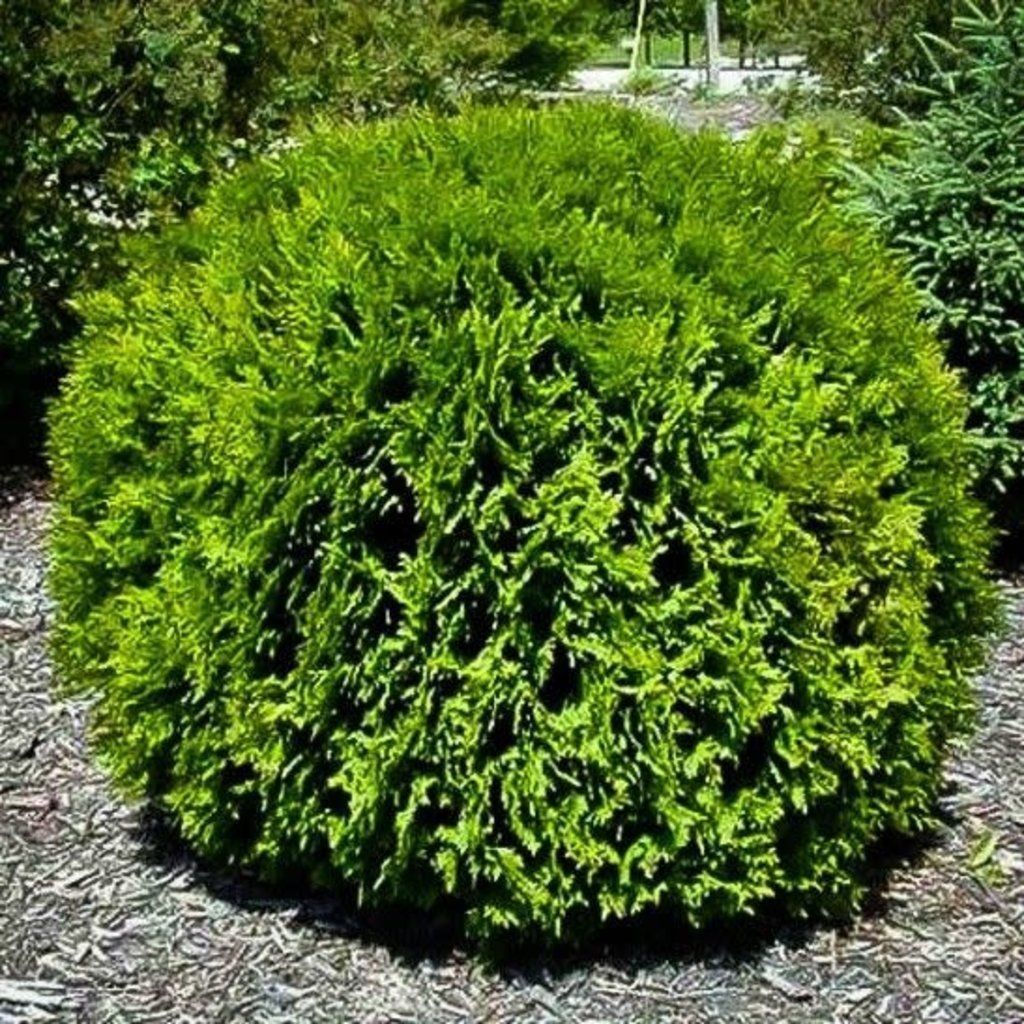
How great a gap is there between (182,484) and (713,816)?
1.24 meters

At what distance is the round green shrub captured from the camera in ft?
10.1

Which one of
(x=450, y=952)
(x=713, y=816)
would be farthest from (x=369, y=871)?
(x=713, y=816)

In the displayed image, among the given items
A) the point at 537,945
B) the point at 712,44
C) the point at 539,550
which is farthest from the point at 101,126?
the point at 712,44

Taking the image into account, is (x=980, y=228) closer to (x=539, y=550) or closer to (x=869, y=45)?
(x=539, y=550)

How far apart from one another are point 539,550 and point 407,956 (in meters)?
0.95

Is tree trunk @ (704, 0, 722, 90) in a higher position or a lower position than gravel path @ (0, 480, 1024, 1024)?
lower

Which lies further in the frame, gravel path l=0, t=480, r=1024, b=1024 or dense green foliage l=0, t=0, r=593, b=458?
dense green foliage l=0, t=0, r=593, b=458

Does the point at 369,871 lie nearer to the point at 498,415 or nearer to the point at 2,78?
the point at 498,415

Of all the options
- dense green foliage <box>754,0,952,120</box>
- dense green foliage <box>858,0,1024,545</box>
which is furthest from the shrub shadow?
dense green foliage <box>754,0,952,120</box>

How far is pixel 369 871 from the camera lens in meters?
3.32

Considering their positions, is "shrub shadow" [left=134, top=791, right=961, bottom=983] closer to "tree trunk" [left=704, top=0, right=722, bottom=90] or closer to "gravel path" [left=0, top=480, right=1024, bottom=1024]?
"gravel path" [left=0, top=480, right=1024, bottom=1024]

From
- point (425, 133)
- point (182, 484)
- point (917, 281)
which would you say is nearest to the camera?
point (182, 484)

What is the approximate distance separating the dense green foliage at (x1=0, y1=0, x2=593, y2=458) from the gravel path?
2.94m

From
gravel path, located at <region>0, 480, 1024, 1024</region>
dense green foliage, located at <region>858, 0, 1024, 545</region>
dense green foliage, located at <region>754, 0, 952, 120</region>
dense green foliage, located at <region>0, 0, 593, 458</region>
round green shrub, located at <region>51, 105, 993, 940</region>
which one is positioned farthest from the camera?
dense green foliage, located at <region>754, 0, 952, 120</region>
